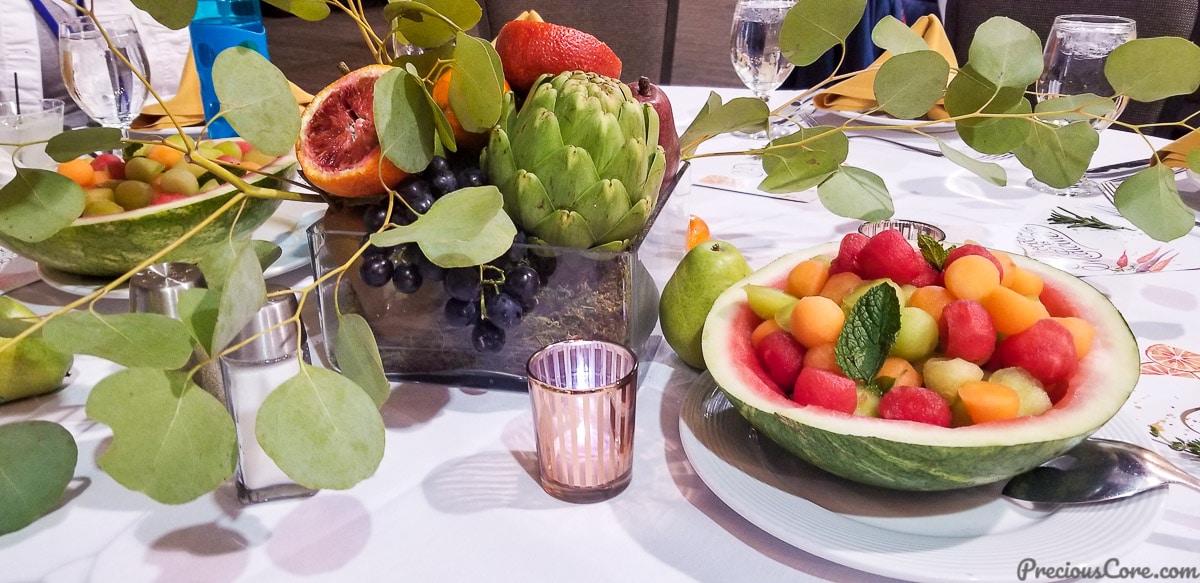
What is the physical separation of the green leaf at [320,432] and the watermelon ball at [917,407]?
32cm

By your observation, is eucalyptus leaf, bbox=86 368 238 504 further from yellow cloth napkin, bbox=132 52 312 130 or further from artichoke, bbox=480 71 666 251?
yellow cloth napkin, bbox=132 52 312 130

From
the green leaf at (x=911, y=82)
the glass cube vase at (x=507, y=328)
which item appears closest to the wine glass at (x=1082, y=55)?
the green leaf at (x=911, y=82)

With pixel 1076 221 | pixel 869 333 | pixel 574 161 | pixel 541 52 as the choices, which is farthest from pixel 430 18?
pixel 1076 221

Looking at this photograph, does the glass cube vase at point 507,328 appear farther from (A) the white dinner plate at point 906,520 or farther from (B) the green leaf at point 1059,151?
(B) the green leaf at point 1059,151

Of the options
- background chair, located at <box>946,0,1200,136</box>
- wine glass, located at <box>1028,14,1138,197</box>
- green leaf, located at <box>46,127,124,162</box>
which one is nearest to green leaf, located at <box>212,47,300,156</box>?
green leaf, located at <box>46,127,124,162</box>

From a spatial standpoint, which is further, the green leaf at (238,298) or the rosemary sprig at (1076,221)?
the rosemary sprig at (1076,221)

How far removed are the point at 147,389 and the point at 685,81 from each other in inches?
146

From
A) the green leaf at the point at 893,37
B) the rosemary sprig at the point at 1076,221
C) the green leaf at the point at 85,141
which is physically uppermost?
the green leaf at the point at 893,37

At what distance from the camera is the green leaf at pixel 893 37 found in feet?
2.56

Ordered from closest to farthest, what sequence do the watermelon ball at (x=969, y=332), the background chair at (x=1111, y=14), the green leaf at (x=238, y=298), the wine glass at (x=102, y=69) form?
the green leaf at (x=238, y=298) < the watermelon ball at (x=969, y=332) < the wine glass at (x=102, y=69) < the background chair at (x=1111, y=14)

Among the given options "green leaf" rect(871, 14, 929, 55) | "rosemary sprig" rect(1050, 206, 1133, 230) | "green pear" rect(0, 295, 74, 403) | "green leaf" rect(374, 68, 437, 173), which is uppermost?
"green leaf" rect(871, 14, 929, 55)

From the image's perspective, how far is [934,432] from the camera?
0.50 m

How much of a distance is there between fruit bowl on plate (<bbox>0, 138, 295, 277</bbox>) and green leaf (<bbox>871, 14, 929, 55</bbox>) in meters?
0.58

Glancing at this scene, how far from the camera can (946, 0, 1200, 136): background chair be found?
1894 mm
